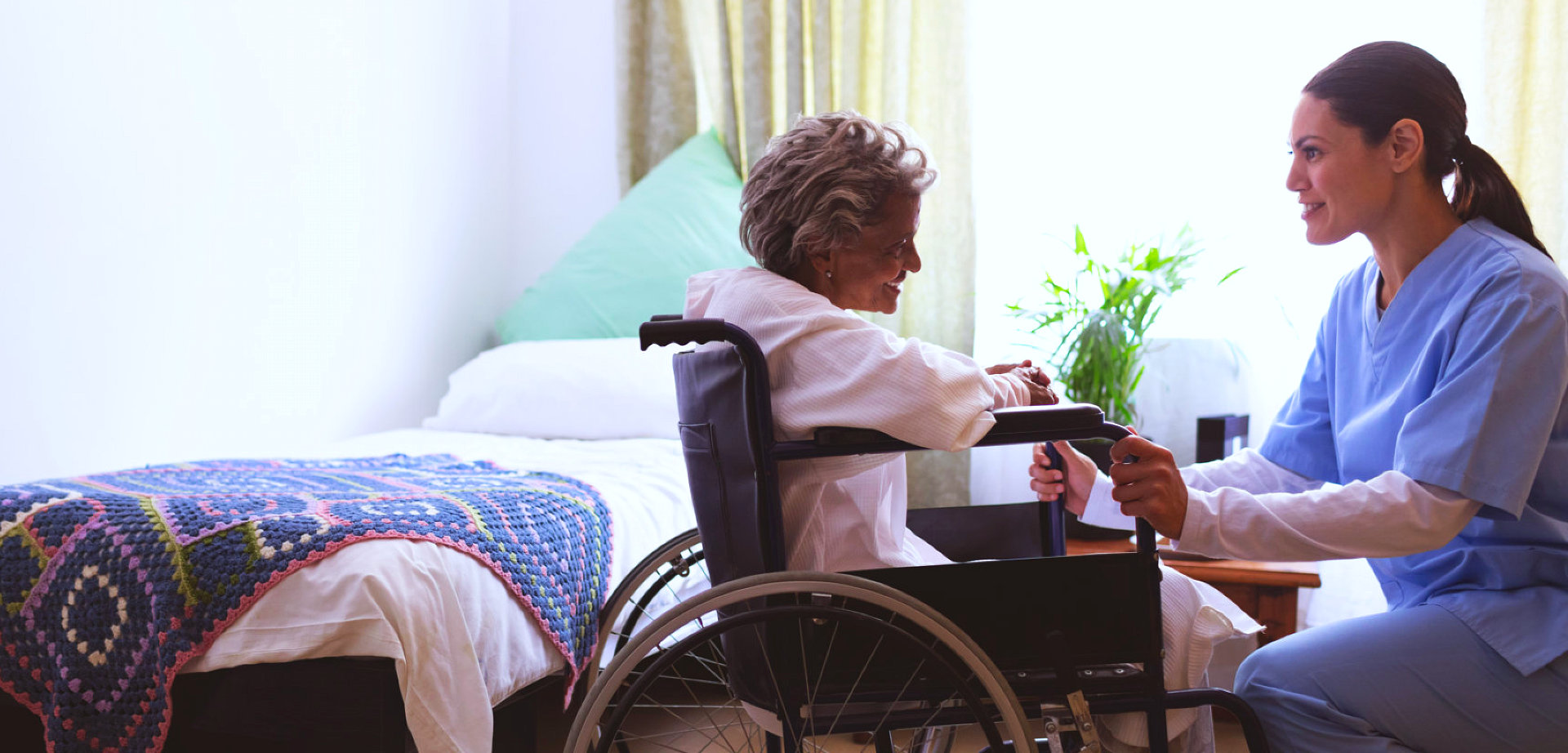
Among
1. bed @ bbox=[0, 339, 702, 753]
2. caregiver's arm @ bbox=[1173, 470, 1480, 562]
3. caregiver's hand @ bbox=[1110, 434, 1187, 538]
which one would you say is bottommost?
bed @ bbox=[0, 339, 702, 753]

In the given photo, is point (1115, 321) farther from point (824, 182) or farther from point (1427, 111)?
point (824, 182)

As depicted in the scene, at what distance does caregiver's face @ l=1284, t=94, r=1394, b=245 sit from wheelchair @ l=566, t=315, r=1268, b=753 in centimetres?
51

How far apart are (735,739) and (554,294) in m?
1.97

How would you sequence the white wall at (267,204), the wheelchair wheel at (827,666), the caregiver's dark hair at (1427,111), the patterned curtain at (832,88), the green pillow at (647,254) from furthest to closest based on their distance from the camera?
the green pillow at (647,254), the patterned curtain at (832,88), the white wall at (267,204), the caregiver's dark hair at (1427,111), the wheelchair wheel at (827,666)

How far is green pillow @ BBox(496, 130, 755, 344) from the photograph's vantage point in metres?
3.16

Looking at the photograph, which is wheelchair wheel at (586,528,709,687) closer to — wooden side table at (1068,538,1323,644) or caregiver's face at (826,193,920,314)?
caregiver's face at (826,193,920,314)

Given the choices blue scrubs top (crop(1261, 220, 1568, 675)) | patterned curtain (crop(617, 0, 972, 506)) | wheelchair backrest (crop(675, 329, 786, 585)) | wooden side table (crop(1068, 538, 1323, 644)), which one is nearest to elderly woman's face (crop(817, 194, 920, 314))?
wheelchair backrest (crop(675, 329, 786, 585))

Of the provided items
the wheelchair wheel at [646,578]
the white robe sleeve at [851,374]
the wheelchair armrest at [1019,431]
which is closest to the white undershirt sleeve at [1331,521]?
the wheelchair armrest at [1019,431]

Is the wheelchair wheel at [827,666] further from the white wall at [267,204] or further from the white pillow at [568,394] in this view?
the white wall at [267,204]

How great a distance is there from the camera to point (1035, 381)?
134 cm

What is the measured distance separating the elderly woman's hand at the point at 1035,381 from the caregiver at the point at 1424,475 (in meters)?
0.21

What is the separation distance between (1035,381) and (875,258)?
0.25 m

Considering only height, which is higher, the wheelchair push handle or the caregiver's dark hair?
the caregiver's dark hair

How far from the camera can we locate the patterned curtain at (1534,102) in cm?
225
